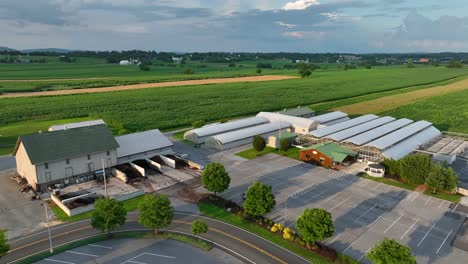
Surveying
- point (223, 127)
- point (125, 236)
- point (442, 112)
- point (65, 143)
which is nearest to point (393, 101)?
point (442, 112)

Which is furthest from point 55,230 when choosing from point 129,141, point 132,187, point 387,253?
point 387,253

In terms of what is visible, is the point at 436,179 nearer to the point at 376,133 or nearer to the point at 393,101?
the point at 376,133

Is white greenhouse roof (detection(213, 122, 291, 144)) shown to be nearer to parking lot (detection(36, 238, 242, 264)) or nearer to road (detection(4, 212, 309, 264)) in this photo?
road (detection(4, 212, 309, 264))

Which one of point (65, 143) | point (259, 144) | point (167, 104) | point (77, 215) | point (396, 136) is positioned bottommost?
point (77, 215)

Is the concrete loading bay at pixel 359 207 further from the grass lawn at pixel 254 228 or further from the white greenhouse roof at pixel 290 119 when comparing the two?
the white greenhouse roof at pixel 290 119

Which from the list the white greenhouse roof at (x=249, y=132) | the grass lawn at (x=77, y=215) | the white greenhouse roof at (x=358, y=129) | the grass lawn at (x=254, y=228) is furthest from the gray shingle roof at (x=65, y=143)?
the white greenhouse roof at (x=358, y=129)

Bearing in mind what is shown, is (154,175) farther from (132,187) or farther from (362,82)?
(362,82)
